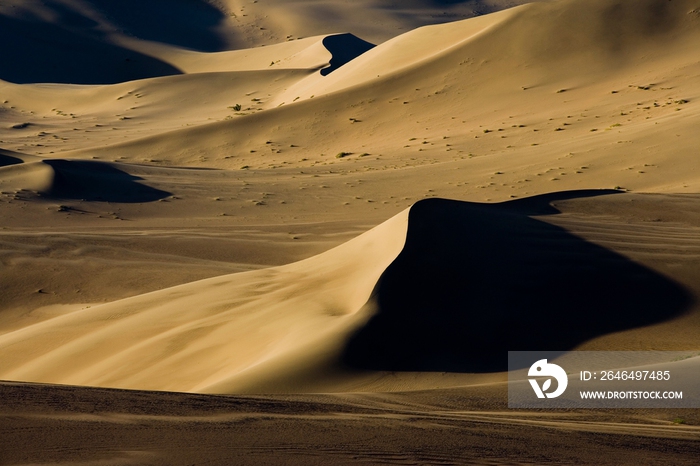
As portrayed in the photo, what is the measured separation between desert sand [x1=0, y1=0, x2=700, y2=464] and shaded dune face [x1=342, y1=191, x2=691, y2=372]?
1.0 inches

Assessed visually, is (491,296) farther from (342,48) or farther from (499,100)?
(342,48)

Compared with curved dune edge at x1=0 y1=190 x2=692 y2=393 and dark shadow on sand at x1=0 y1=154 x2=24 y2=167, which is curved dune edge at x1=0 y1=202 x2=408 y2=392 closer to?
curved dune edge at x1=0 y1=190 x2=692 y2=393

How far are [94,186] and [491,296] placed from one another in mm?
12407

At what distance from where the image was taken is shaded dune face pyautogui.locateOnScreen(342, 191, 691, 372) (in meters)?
6.88

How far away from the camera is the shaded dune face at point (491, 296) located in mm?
6875

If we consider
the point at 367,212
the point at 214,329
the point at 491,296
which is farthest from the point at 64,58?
the point at 491,296

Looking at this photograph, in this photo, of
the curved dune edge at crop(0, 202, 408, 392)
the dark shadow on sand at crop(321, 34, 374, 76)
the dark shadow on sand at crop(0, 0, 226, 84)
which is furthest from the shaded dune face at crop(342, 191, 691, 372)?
the dark shadow on sand at crop(0, 0, 226, 84)

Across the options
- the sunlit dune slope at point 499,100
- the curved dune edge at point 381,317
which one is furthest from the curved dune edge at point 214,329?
the sunlit dune slope at point 499,100

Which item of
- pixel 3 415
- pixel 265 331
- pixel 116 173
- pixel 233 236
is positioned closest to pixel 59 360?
pixel 265 331

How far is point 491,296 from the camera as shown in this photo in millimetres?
7734

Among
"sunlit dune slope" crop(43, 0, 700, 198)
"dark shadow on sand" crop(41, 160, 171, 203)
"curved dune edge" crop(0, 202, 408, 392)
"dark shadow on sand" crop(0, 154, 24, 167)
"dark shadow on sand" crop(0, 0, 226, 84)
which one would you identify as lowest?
"curved dune edge" crop(0, 202, 408, 392)

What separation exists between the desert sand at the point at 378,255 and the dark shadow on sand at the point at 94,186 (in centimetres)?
8

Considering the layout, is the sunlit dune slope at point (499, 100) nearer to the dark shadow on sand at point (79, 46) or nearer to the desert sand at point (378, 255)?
the desert sand at point (378, 255)

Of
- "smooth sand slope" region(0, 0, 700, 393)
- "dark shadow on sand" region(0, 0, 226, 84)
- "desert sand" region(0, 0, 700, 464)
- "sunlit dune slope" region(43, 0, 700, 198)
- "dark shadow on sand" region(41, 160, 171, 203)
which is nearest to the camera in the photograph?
"desert sand" region(0, 0, 700, 464)
